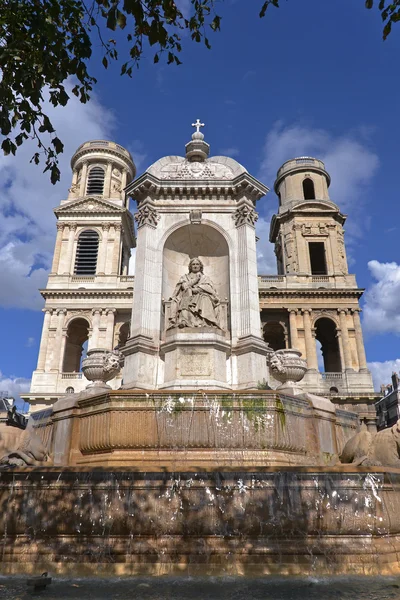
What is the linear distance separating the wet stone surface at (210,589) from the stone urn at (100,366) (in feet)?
19.8

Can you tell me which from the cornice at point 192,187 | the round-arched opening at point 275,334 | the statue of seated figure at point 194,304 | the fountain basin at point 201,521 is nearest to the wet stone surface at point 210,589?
the fountain basin at point 201,521

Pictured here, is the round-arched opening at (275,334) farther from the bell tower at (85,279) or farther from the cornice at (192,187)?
the cornice at (192,187)

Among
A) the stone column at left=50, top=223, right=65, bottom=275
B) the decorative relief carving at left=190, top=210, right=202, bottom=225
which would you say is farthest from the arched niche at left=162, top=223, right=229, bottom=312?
the stone column at left=50, top=223, right=65, bottom=275

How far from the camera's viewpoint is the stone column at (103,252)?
46.3 meters

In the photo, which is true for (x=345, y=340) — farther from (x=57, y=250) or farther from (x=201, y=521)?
(x=201, y=521)

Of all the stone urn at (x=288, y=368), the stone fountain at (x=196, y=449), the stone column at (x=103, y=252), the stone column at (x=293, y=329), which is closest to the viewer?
the stone fountain at (x=196, y=449)

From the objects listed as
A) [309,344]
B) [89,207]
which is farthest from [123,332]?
[309,344]

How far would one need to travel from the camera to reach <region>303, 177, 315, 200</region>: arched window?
176 feet

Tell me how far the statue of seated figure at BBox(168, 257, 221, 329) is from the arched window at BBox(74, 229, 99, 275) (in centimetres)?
3675

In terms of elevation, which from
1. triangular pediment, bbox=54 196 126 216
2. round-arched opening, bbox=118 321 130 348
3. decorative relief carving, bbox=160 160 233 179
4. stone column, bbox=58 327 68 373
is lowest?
decorative relief carving, bbox=160 160 233 179

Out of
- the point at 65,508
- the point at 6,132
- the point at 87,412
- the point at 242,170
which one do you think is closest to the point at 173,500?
the point at 65,508

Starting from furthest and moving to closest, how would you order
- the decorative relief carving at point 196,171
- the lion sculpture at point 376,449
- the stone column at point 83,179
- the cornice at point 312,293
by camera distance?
the stone column at point 83,179 < the cornice at point 312,293 < the decorative relief carving at point 196,171 < the lion sculpture at point 376,449

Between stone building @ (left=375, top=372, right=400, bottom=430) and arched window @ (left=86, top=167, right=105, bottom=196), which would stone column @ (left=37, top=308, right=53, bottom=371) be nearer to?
arched window @ (left=86, top=167, right=105, bottom=196)

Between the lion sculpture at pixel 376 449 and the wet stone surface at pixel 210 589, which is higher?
the lion sculpture at pixel 376 449
